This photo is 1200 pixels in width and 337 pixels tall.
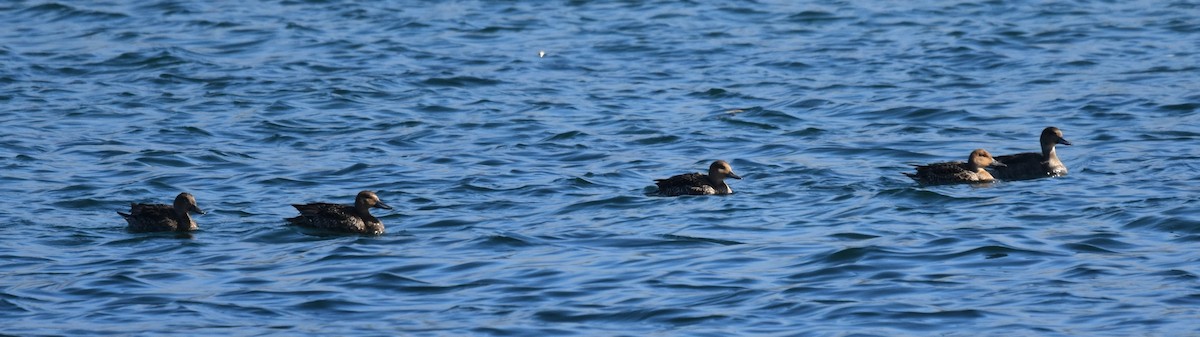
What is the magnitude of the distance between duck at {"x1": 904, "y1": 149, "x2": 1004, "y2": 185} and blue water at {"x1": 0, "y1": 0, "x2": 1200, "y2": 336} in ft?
0.80

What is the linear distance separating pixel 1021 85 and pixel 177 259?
11909 millimetres

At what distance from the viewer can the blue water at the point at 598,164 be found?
447 inches

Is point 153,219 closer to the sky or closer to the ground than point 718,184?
closer to the sky

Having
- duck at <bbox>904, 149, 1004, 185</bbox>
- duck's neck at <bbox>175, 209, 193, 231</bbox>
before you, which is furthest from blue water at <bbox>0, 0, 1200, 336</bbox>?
duck's neck at <bbox>175, 209, 193, 231</bbox>

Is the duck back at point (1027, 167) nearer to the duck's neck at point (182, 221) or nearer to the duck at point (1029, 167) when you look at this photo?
the duck at point (1029, 167)

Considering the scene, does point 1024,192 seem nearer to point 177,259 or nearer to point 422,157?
point 422,157

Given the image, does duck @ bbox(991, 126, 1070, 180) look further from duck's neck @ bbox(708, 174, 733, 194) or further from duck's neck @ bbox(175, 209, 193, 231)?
duck's neck @ bbox(175, 209, 193, 231)

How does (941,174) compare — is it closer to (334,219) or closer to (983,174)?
(983,174)

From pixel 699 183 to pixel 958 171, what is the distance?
2214mm

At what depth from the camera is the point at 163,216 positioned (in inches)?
544

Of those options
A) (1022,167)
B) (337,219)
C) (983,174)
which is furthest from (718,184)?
(337,219)

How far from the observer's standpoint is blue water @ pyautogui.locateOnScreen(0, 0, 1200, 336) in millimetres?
11344

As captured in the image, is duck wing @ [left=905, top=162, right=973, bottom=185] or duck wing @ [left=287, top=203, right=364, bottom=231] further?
duck wing @ [left=905, top=162, right=973, bottom=185]

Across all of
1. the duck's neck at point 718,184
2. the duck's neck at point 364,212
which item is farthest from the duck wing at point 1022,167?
the duck's neck at point 364,212
